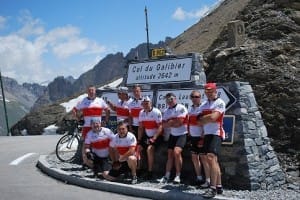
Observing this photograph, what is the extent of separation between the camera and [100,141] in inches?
441

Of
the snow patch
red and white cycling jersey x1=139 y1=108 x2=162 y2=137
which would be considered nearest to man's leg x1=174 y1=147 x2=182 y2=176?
red and white cycling jersey x1=139 y1=108 x2=162 y2=137

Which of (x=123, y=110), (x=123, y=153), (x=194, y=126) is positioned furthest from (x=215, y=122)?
(x=123, y=110)

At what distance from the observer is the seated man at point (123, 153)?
10.4 meters

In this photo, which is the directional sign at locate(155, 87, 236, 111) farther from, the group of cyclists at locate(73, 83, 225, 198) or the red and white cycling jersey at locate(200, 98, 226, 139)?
the red and white cycling jersey at locate(200, 98, 226, 139)

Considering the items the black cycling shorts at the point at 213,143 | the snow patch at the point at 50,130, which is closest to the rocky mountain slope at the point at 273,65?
the black cycling shorts at the point at 213,143

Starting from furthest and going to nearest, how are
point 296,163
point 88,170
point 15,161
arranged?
point 15,161
point 88,170
point 296,163

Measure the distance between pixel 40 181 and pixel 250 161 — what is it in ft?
16.1

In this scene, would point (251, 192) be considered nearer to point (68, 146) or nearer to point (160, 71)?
point (160, 71)

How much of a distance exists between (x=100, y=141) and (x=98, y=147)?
0.51ft

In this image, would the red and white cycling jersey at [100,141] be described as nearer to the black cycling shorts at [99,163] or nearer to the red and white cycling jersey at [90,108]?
the black cycling shorts at [99,163]

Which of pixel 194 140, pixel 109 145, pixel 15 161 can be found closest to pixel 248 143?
pixel 194 140

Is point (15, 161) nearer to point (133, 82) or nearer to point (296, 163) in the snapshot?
point (133, 82)

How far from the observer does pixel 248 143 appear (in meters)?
9.60

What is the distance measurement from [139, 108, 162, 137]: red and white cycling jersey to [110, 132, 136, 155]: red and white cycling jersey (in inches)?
14.2
